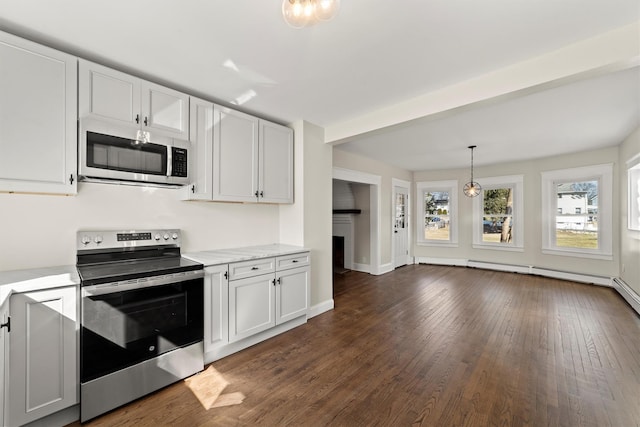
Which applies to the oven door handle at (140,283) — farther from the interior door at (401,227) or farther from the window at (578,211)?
the window at (578,211)

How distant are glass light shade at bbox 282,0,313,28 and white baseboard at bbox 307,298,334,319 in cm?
300

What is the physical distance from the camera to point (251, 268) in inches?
106

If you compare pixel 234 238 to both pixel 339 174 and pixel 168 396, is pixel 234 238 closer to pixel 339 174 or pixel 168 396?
pixel 168 396

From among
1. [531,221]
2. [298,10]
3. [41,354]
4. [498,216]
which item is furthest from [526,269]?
[41,354]

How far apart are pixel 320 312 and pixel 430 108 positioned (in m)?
2.81

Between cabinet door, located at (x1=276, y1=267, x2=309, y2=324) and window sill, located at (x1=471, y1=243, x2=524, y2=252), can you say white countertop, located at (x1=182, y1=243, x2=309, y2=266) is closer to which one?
cabinet door, located at (x1=276, y1=267, x2=309, y2=324)

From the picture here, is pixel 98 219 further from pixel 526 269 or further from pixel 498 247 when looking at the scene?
pixel 526 269

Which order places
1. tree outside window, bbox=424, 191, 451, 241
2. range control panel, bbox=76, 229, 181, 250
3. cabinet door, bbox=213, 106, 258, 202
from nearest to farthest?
range control panel, bbox=76, 229, 181, 250, cabinet door, bbox=213, 106, 258, 202, tree outside window, bbox=424, 191, 451, 241

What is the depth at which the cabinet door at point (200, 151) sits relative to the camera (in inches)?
102

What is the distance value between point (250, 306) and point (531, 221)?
6.38 metres

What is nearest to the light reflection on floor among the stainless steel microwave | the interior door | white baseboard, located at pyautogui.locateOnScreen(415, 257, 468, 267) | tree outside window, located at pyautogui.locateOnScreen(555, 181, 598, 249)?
the stainless steel microwave

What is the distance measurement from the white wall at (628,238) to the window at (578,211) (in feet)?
1.16

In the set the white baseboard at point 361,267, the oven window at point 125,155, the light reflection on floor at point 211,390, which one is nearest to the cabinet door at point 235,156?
the oven window at point 125,155

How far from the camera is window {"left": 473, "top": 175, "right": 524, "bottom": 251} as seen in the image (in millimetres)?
6148
